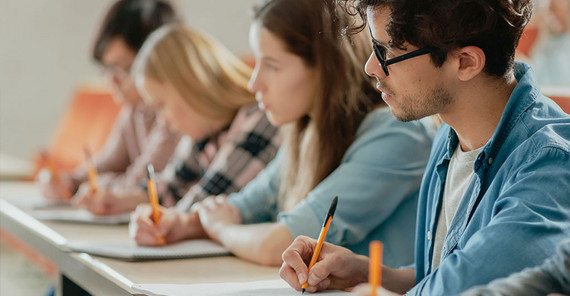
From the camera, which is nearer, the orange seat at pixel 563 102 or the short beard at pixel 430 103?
the short beard at pixel 430 103

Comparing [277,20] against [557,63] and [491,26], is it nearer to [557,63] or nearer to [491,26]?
[491,26]

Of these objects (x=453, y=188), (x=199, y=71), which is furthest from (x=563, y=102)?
(x=199, y=71)

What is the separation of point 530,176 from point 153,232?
3.09ft

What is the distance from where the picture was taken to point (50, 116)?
536 centimetres

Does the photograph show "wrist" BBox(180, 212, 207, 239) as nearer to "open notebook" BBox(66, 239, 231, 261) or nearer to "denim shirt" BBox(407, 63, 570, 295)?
"open notebook" BBox(66, 239, 231, 261)

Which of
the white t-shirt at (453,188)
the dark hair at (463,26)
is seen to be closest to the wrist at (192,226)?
the white t-shirt at (453,188)

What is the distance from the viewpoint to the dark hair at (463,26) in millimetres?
1070

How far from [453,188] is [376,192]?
0.29m

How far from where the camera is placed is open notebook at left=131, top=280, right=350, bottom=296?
1193mm

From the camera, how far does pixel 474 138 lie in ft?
3.83

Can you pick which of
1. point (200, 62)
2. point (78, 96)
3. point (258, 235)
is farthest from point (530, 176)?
point (78, 96)

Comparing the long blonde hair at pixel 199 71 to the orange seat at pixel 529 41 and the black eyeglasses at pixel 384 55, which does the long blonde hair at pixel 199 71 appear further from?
the orange seat at pixel 529 41

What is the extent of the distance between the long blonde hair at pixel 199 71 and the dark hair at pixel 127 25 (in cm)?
58

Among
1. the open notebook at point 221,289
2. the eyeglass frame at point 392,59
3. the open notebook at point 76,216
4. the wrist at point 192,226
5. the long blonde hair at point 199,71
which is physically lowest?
the open notebook at point 76,216
